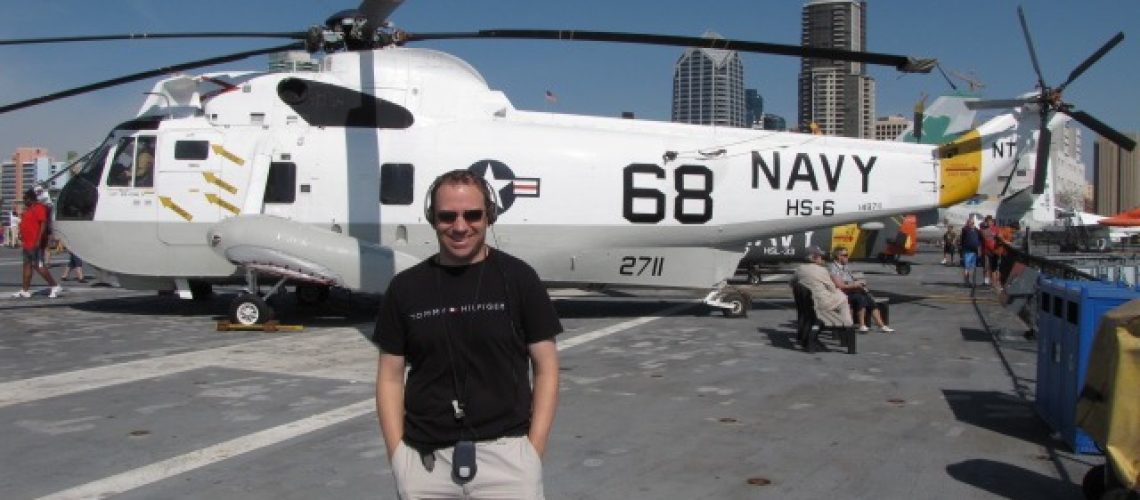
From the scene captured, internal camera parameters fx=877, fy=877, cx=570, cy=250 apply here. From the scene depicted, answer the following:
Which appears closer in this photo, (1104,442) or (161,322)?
(1104,442)

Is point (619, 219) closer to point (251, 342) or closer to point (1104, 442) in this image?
point (251, 342)

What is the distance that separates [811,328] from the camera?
9.98 m

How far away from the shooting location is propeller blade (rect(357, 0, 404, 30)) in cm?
919

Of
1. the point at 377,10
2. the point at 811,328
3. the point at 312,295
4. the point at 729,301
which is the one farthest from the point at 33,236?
the point at 811,328

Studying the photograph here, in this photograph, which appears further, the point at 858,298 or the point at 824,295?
the point at 858,298

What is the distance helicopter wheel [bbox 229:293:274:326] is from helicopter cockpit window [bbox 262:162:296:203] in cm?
159

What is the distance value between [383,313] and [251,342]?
8072 mm

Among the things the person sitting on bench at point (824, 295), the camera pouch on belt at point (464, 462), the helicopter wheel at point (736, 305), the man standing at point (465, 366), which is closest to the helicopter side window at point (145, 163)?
the helicopter wheel at point (736, 305)

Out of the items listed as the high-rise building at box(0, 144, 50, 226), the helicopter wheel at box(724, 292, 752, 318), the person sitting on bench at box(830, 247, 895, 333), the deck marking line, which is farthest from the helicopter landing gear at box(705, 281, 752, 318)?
the high-rise building at box(0, 144, 50, 226)

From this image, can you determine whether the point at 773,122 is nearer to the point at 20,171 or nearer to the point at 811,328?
the point at 811,328

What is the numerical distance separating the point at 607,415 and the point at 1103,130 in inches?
414

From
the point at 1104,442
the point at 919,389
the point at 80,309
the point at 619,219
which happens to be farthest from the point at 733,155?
the point at 80,309

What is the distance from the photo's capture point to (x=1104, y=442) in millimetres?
4133

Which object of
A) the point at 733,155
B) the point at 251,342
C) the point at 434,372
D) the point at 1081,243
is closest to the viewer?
the point at 434,372
